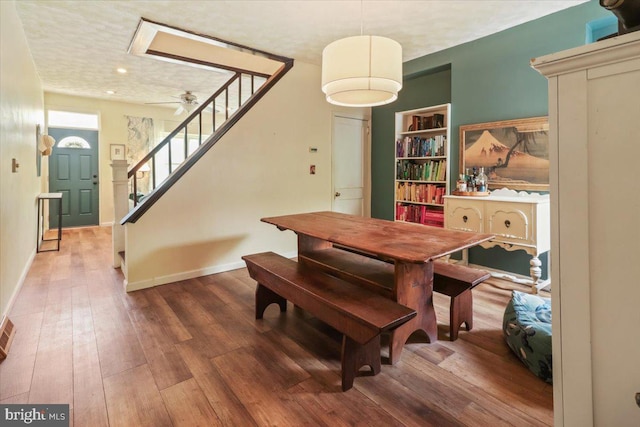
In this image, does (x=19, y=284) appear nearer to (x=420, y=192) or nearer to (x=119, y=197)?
(x=119, y=197)

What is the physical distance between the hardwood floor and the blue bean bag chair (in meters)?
0.07

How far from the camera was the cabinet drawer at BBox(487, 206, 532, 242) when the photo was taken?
9.66 ft

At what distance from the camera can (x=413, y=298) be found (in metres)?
2.02

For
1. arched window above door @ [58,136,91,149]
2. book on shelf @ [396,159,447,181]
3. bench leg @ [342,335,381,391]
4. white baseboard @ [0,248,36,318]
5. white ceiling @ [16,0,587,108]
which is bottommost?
bench leg @ [342,335,381,391]

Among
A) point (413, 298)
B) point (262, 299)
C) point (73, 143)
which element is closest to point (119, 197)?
point (262, 299)

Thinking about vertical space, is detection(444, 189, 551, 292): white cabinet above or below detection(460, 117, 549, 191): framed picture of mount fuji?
below

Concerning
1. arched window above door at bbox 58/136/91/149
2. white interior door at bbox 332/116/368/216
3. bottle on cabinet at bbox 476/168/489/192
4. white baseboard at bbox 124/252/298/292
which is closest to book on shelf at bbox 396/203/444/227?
bottle on cabinet at bbox 476/168/489/192

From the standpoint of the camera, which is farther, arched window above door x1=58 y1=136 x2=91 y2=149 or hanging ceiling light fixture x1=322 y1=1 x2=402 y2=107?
arched window above door x1=58 y1=136 x2=91 y2=149

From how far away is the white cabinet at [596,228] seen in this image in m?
0.73

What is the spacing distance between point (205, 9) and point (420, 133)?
284 centimetres

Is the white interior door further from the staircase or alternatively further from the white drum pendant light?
the white drum pendant light

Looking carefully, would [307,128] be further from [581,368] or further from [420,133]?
[581,368]

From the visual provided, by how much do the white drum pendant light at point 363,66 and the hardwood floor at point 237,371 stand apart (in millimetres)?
1769

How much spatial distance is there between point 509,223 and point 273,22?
2996 mm
